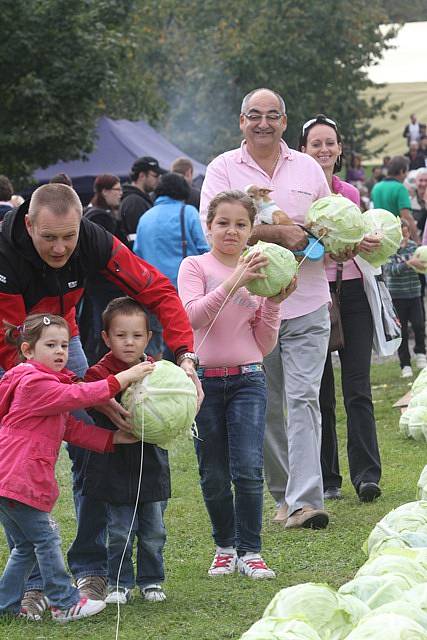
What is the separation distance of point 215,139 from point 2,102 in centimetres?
1470

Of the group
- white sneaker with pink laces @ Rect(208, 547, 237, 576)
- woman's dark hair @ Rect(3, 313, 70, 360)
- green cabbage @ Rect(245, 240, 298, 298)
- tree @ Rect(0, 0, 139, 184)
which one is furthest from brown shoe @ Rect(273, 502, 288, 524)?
tree @ Rect(0, 0, 139, 184)

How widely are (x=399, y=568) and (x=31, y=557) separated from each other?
6.68ft

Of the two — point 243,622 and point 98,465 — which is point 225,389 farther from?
point 243,622

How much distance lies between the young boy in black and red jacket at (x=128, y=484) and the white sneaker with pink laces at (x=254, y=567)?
530 mm

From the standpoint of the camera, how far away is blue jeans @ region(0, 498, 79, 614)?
5.29 metres

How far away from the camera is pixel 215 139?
33062 millimetres

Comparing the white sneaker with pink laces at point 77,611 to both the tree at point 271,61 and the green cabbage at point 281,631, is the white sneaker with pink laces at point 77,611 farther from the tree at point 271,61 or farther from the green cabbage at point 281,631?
the tree at point 271,61

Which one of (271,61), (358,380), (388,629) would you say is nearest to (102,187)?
(358,380)

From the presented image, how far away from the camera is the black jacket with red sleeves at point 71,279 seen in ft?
17.7

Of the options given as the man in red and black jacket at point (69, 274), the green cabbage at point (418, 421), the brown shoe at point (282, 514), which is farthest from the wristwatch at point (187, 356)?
the green cabbage at point (418, 421)

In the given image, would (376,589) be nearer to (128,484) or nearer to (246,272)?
(128,484)

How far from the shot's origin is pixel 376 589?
3.89 meters

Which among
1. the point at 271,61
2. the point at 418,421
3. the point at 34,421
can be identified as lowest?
the point at 418,421

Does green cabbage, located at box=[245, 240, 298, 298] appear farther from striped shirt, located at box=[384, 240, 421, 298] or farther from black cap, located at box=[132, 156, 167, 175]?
black cap, located at box=[132, 156, 167, 175]
